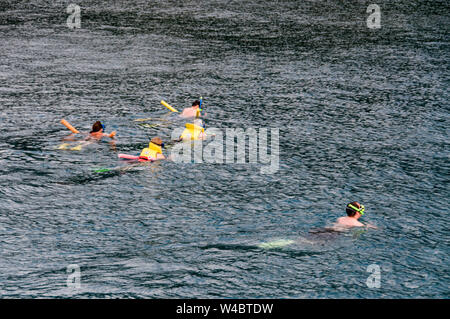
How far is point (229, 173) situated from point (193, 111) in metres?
6.88

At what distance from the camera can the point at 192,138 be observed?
26.0m

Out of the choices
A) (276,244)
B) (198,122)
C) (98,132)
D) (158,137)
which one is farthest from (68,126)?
(276,244)

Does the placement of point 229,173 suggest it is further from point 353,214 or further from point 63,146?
point 63,146

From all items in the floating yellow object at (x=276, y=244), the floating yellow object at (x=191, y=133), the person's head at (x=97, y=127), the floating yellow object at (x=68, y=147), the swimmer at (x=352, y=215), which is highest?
the person's head at (x=97, y=127)

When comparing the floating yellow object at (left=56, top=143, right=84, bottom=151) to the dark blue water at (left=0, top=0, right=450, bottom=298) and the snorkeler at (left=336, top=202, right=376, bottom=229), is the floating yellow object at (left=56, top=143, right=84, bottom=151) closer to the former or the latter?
the dark blue water at (left=0, top=0, right=450, bottom=298)

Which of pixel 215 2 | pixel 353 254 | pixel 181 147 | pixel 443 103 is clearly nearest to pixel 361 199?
pixel 353 254

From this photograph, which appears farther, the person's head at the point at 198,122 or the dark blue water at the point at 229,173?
the person's head at the point at 198,122

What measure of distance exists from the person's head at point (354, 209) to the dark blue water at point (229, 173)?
0.63 meters

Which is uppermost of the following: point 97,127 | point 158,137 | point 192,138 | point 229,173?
point 97,127

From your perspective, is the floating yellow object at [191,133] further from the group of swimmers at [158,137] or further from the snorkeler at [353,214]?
the snorkeler at [353,214]

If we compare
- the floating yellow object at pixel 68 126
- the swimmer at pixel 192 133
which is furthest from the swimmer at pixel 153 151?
the floating yellow object at pixel 68 126

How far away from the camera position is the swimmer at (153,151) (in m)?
23.5
